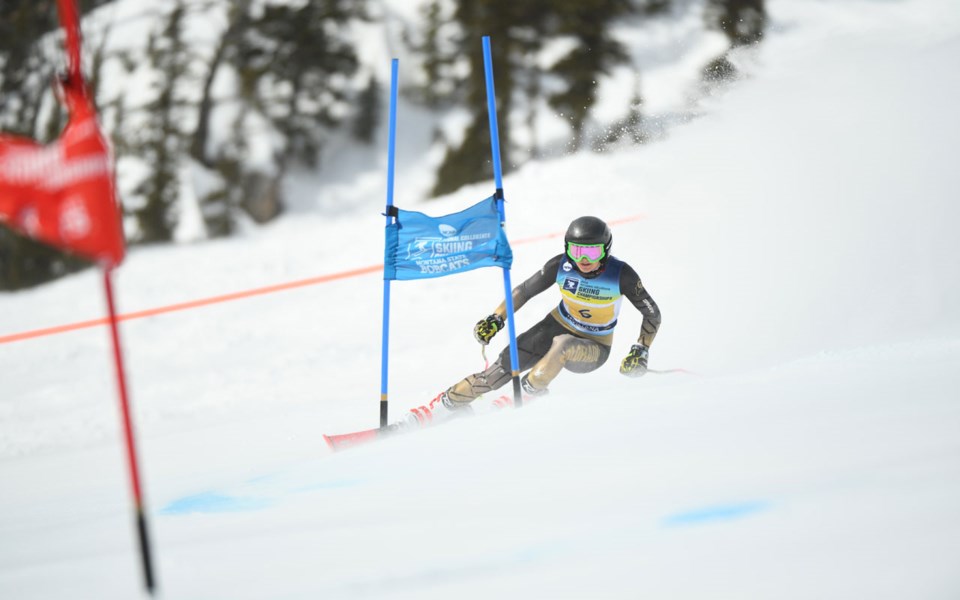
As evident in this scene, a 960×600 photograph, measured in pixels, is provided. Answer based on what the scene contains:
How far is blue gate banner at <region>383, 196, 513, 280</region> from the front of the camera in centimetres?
448

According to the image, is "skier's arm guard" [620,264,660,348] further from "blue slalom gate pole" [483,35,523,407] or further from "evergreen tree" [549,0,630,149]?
"evergreen tree" [549,0,630,149]

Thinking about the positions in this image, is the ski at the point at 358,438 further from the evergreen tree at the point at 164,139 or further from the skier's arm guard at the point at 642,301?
the evergreen tree at the point at 164,139

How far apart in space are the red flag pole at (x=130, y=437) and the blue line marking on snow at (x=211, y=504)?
86cm

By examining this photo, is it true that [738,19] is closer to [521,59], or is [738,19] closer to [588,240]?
[521,59]

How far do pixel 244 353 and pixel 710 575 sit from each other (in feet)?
23.1

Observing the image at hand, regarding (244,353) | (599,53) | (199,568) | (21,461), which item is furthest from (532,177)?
(199,568)

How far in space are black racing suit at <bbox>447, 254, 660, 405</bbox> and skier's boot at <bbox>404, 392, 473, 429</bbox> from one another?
40mm

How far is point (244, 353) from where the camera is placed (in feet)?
27.1

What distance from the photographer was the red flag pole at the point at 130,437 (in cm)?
210

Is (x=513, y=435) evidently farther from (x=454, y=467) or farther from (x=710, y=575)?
(x=710, y=575)

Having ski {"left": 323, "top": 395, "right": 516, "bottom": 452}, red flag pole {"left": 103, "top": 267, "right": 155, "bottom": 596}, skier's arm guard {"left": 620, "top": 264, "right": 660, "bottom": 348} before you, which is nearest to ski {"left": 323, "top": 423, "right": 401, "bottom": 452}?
ski {"left": 323, "top": 395, "right": 516, "bottom": 452}

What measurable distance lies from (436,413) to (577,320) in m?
1.11

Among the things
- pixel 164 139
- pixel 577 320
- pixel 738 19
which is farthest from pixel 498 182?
pixel 738 19

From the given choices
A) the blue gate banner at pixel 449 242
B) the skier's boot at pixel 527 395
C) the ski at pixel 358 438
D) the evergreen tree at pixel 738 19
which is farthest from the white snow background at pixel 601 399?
the evergreen tree at pixel 738 19
